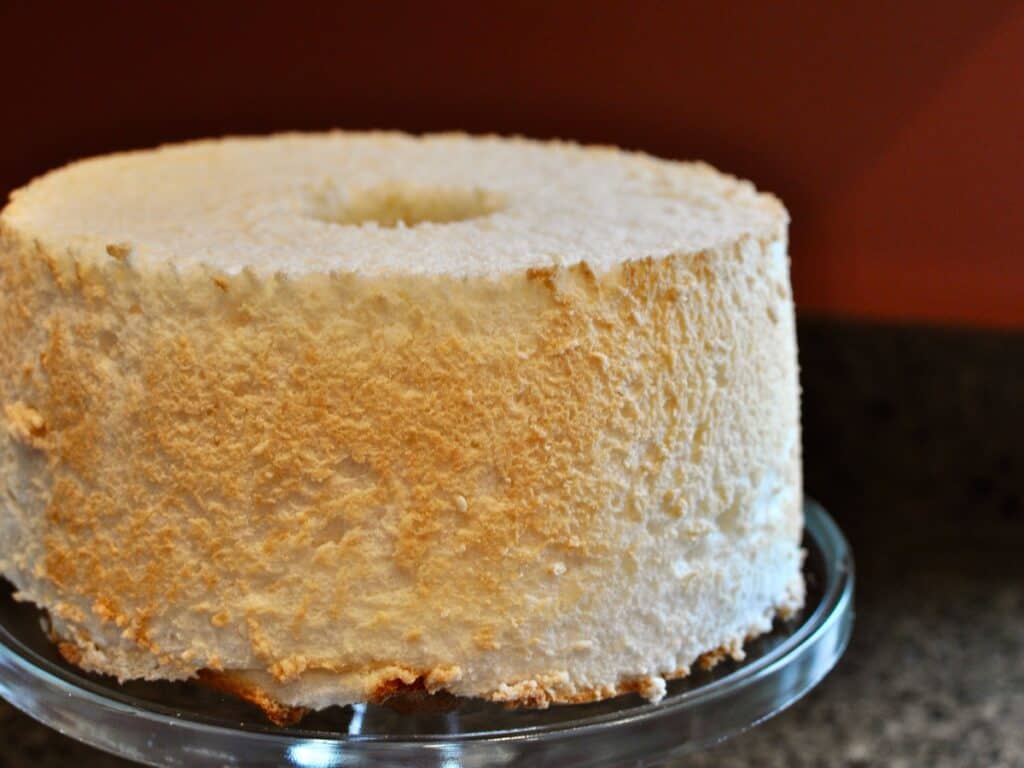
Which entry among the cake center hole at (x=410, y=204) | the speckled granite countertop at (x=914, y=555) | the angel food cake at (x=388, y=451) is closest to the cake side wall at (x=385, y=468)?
the angel food cake at (x=388, y=451)

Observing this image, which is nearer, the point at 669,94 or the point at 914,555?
the point at 669,94

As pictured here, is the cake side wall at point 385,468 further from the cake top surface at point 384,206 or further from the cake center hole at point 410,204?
the cake center hole at point 410,204

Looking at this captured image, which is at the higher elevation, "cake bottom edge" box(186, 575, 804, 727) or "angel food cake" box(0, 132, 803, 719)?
"angel food cake" box(0, 132, 803, 719)

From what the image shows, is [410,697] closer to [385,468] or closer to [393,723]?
[393,723]

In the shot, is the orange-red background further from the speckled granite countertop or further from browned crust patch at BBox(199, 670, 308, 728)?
browned crust patch at BBox(199, 670, 308, 728)

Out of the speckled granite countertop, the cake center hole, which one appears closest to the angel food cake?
the cake center hole

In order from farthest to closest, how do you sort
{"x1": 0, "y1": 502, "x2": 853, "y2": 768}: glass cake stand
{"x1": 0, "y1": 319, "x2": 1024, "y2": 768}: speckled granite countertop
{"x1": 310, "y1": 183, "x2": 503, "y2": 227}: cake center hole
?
{"x1": 0, "y1": 319, "x2": 1024, "y2": 768}: speckled granite countertop
{"x1": 310, "y1": 183, "x2": 503, "y2": 227}: cake center hole
{"x1": 0, "y1": 502, "x2": 853, "y2": 768}: glass cake stand

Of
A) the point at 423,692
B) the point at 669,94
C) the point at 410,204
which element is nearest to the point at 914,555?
the point at 669,94
